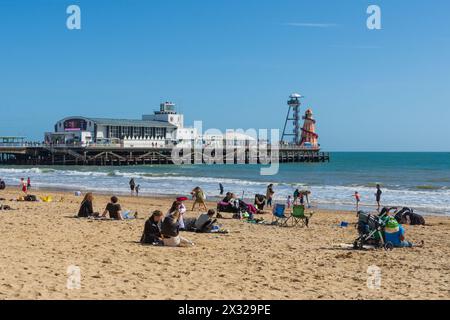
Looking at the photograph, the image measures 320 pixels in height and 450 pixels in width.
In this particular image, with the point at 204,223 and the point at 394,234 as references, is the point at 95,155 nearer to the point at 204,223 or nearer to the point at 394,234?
the point at 204,223

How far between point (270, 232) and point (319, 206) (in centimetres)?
980

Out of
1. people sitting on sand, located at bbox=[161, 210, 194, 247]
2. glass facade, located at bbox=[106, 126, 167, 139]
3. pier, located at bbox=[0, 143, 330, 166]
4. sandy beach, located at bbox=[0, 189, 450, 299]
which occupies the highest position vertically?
glass facade, located at bbox=[106, 126, 167, 139]

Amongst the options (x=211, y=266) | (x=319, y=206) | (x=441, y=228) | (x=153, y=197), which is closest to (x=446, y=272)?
(x=211, y=266)

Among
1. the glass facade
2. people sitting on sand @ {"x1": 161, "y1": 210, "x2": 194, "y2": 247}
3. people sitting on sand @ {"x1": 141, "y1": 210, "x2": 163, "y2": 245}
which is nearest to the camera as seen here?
people sitting on sand @ {"x1": 161, "y1": 210, "x2": 194, "y2": 247}

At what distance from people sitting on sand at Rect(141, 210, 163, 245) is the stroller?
140 inches

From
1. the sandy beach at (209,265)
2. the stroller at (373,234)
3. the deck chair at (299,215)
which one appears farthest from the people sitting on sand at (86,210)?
the stroller at (373,234)

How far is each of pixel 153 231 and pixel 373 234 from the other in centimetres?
398

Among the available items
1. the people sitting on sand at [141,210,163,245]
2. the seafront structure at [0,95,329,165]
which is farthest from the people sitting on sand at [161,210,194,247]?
the seafront structure at [0,95,329,165]

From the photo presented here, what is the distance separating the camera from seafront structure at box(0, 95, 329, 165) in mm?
62156

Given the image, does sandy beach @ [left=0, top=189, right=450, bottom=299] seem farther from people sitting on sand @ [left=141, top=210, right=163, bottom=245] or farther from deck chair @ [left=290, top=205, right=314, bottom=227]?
deck chair @ [left=290, top=205, right=314, bottom=227]

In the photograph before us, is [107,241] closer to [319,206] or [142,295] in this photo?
[142,295]

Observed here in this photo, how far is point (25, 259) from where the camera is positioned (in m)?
7.96

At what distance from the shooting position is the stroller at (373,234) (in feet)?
33.4

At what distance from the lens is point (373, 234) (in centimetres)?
1027
